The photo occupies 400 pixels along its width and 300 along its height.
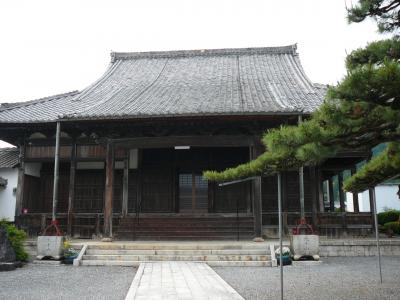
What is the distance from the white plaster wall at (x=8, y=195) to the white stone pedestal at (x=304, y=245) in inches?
534

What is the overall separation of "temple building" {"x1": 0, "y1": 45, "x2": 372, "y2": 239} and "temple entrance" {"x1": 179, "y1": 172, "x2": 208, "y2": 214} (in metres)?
0.04

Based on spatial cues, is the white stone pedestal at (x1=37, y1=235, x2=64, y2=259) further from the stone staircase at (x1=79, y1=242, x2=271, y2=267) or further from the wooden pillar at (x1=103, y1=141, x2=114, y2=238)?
the wooden pillar at (x1=103, y1=141, x2=114, y2=238)

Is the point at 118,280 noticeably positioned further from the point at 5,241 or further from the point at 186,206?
the point at 186,206

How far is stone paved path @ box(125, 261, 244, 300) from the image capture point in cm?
648

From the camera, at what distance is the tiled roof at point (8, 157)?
1852cm

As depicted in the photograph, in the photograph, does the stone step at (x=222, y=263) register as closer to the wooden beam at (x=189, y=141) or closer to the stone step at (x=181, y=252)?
the stone step at (x=181, y=252)

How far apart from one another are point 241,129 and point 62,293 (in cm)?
821

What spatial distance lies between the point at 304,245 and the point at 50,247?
7055 millimetres

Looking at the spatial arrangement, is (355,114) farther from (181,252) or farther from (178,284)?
(181,252)

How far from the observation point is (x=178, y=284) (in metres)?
7.46

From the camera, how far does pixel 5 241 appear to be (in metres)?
10.3

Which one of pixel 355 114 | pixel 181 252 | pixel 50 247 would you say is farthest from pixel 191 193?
pixel 355 114

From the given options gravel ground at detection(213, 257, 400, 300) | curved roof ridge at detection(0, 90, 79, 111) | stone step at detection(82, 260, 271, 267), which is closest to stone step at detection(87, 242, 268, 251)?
stone step at detection(82, 260, 271, 267)

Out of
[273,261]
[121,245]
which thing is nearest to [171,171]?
[121,245]
